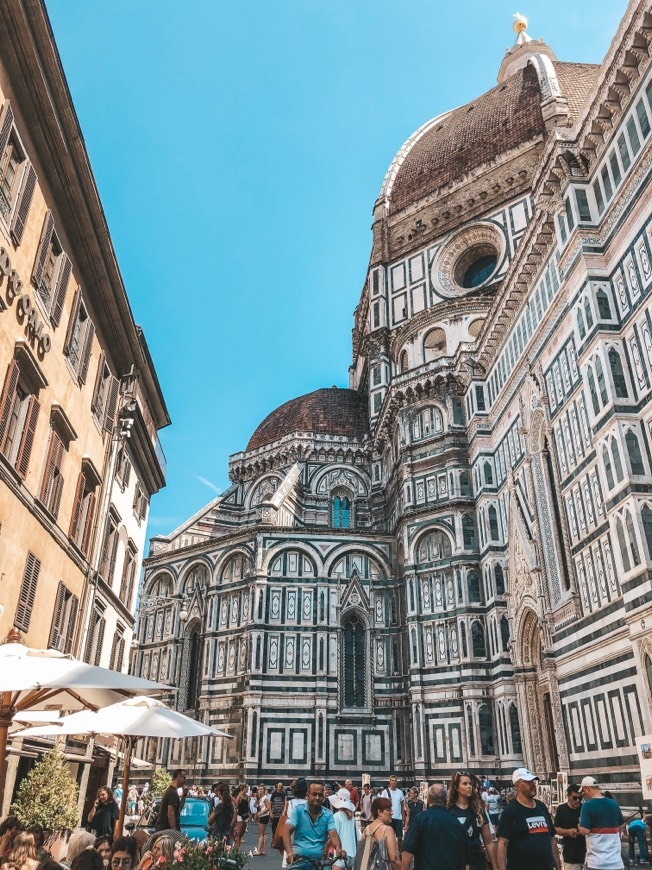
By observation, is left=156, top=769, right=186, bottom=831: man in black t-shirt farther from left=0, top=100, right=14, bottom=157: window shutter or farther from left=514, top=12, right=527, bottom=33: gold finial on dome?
left=514, top=12, right=527, bottom=33: gold finial on dome

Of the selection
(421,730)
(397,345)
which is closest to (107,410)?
(421,730)

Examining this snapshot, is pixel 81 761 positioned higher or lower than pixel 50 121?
lower

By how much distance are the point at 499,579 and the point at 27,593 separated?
19980 mm

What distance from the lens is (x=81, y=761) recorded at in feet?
54.2

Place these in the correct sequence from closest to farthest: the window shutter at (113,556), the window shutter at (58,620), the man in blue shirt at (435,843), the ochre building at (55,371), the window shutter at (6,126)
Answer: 1. the man in blue shirt at (435,843)
2. the window shutter at (6,126)
3. the ochre building at (55,371)
4. the window shutter at (58,620)
5. the window shutter at (113,556)

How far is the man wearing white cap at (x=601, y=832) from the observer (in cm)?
799

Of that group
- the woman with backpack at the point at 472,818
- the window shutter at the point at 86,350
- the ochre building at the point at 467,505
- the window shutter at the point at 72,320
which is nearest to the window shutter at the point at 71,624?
the window shutter at the point at 86,350

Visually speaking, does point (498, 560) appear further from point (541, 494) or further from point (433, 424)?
point (433, 424)

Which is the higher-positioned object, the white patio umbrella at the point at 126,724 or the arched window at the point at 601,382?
the arched window at the point at 601,382

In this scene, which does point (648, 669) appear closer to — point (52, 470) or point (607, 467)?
point (607, 467)

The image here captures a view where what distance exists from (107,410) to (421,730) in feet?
62.2

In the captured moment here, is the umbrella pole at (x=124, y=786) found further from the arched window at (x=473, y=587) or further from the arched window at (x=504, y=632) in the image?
the arched window at (x=473, y=587)

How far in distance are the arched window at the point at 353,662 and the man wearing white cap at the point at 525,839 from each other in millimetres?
26235

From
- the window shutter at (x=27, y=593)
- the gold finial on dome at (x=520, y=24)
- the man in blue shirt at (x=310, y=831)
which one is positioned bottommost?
the man in blue shirt at (x=310, y=831)
